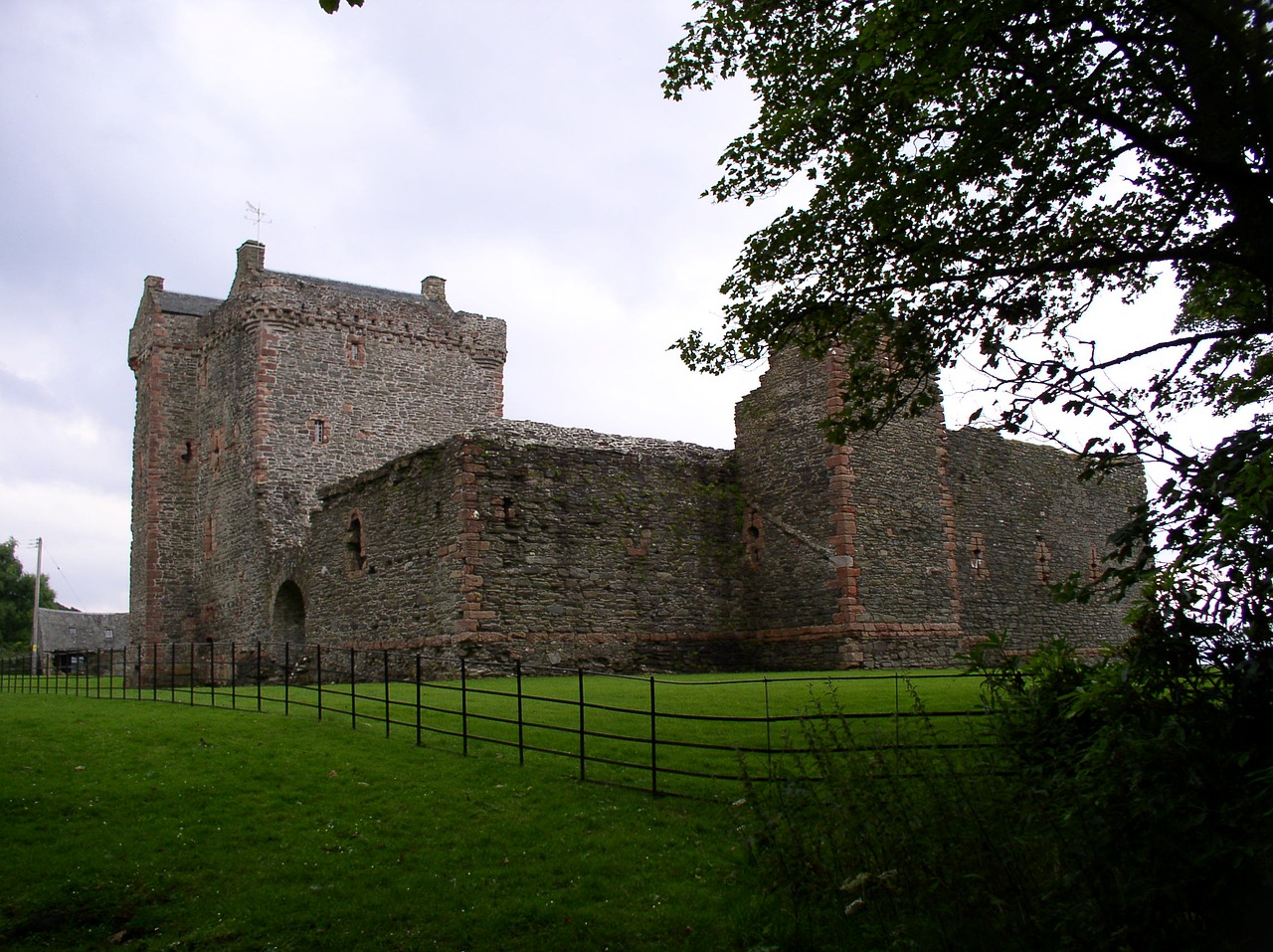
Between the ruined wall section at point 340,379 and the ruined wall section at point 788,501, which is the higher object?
the ruined wall section at point 340,379

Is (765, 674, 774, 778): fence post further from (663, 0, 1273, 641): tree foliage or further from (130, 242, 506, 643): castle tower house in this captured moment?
(130, 242, 506, 643): castle tower house

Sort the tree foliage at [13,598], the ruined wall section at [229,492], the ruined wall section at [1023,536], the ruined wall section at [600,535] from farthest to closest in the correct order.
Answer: the tree foliage at [13,598]
the ruined wall section at [229,492]
the ruined wall section at [1023,536]
the ruined wall section at [600,535]

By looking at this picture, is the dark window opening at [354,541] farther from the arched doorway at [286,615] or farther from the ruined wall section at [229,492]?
the ruined wall section at [229,492]

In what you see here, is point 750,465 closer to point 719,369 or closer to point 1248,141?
point 719,369

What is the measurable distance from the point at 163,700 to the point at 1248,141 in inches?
639

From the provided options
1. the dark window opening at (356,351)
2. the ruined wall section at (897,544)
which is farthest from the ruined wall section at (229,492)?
the ruined wall section at (897,544)

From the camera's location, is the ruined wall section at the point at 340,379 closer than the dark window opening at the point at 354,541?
No

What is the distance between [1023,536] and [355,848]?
22214 mm

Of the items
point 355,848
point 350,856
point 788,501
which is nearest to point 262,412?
point 788,501

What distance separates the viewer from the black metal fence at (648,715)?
9.27 metres

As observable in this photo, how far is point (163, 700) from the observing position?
55.3ft

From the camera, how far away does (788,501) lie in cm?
2200

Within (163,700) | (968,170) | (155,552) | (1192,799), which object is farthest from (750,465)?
(155,552)

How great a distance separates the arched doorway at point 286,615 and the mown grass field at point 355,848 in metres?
15.7
